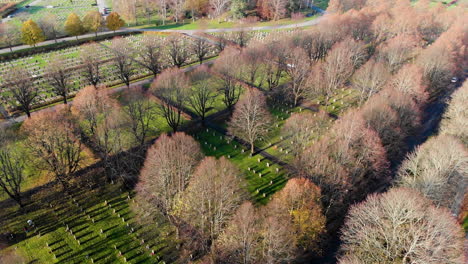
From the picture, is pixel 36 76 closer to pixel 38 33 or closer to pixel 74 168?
pixel 38 33

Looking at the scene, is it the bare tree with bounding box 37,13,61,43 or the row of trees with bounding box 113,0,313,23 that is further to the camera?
the row of trees with bounding box 113,0,313,23

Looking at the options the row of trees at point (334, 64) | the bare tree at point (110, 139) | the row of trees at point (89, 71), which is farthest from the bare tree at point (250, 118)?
the bare tree at point (110, 139)

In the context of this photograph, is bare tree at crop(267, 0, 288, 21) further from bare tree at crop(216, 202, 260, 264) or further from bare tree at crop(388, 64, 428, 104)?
bare tree at crop(216, 202, 260, 264)

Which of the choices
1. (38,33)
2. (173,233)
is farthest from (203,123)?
(38,33)

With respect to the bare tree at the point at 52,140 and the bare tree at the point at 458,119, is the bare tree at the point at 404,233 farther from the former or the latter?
the bare tree at the point at 52,140

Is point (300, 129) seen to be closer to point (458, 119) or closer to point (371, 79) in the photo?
point (458, 119)

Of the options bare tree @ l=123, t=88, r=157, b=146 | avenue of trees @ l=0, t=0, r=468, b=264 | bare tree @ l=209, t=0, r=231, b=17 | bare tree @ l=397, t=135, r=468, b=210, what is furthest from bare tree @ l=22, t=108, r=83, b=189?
bare tree @ l=209, t=0, r=231, b=17
